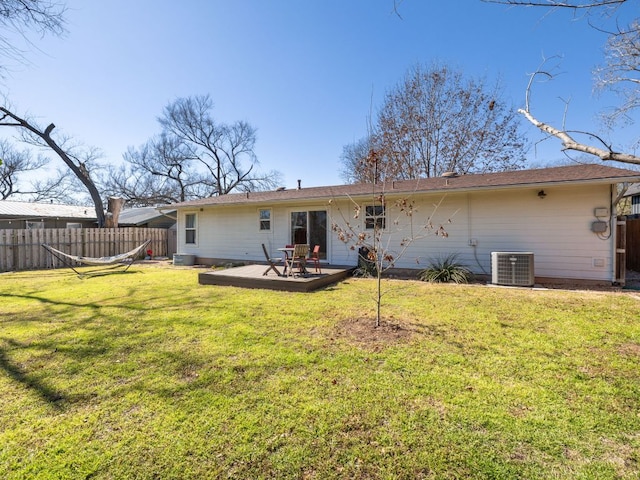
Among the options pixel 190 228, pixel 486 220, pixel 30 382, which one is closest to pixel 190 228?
pixel 190 228

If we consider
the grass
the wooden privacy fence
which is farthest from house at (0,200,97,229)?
the grass

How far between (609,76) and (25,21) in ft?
30.3

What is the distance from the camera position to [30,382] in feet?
9.21

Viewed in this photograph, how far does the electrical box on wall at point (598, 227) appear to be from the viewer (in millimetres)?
6859

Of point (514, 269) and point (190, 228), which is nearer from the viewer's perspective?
point (514, 269)

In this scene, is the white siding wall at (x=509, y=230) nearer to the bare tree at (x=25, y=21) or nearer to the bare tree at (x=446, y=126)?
the bare tree at (x=25, y=21)

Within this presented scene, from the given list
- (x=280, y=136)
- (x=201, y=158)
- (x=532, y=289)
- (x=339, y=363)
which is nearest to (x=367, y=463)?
(x=339, y=363)

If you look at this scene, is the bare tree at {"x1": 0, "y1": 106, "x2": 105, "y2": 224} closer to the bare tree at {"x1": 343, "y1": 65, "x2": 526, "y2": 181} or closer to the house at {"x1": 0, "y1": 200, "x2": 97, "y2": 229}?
the house at {"x1": 0, "y1": 200, "x2": 97, "y2": 229}

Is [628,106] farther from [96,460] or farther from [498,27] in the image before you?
[96,460]

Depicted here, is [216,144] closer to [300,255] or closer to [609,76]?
[300,255]

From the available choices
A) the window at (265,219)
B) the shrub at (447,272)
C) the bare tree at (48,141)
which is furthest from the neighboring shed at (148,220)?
the shrub at (447,272)

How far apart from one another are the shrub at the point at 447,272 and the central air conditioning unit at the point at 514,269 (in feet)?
2.53

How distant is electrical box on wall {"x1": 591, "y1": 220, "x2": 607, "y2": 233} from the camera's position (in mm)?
6859

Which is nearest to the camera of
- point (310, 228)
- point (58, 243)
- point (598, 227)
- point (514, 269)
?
point (598, 227)
